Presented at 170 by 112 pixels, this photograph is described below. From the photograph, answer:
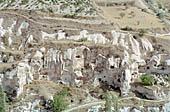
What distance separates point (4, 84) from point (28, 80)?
2949 millimetres

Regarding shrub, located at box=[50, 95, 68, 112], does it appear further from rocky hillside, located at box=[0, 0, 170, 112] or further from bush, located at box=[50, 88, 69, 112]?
rocky hillside, located at box=[0, 0, 170, 112]

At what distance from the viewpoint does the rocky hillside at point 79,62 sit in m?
39.8

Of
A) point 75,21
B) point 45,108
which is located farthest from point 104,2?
point 45,108

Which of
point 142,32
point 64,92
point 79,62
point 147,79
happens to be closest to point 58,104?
point 64,92

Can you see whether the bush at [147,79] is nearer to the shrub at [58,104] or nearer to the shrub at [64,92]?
the shrub at [64,92]

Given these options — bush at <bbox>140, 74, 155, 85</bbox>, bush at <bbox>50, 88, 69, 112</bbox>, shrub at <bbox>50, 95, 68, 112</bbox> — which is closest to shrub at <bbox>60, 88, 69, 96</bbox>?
bush at <bbox>50, 88, 69, 112</bbox>

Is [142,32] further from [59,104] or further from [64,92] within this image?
[59,104]

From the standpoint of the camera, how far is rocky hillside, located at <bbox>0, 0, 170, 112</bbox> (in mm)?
39750

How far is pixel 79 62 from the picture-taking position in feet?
140

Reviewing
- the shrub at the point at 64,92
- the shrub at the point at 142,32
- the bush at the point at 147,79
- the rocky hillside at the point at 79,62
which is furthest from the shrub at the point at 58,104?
the shrub at the point at 142,32

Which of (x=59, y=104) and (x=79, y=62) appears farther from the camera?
(x=79, y=62)

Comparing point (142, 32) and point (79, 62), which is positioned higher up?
point (142, 32)

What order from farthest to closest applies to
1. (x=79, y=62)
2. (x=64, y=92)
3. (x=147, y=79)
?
(x=79, y=62)
(x=147, y=79)
(x=64, y=92)

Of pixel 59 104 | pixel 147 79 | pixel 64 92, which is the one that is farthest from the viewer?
pixel 147 79
